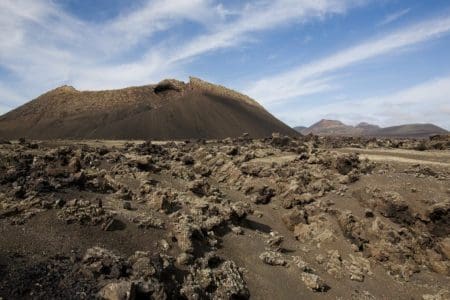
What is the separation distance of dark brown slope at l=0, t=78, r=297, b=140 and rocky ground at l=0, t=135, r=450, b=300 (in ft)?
95.0

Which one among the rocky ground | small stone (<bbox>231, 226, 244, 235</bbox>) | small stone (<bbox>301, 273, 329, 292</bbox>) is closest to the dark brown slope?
the rocky ground

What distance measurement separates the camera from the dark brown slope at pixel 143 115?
45.8 m

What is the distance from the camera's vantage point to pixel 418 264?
11758 millimetres

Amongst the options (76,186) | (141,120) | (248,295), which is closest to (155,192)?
(76,186)

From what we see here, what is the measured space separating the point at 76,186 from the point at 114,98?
44598 mm

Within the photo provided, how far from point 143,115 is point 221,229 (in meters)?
39.2

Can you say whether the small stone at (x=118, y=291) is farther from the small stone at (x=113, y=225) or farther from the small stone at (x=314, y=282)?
the small stone at (x=314, y=282)

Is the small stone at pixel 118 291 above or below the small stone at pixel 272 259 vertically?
above

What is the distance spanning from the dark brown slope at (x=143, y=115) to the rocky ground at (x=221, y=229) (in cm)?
2894

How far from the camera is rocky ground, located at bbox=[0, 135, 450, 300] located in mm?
7688

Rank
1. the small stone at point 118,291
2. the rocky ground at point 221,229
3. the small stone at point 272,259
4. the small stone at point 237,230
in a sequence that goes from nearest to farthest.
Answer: the small stone at point 118,291, the rocky ground at point 221,229, the small stone at point 272,259, the small stone at point 237,230

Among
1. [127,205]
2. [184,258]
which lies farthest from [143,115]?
[184,258]

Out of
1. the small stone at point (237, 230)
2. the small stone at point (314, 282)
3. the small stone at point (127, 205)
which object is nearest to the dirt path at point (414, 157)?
the small stone at point (237, 230)

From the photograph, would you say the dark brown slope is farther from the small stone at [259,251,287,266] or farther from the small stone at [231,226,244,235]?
the small stone at [259,251,287,266]
